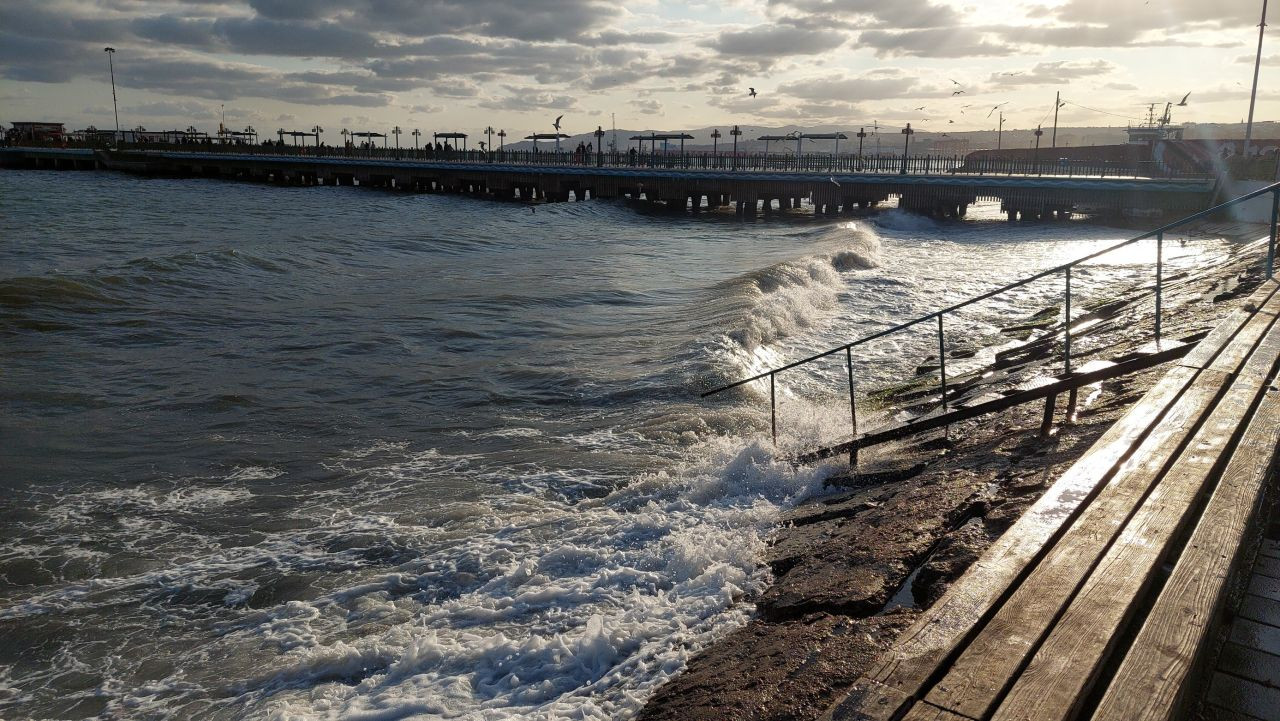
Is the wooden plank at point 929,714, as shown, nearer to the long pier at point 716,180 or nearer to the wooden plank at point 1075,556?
the wooden plank at point 1075,556

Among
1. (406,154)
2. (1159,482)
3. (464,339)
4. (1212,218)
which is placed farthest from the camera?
(406,154)

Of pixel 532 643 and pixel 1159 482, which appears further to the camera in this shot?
pixel 532 643

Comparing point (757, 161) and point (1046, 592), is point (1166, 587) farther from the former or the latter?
point (757, 161)

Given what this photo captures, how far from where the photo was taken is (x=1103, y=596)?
2.86 m

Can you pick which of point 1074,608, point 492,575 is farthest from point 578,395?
point 1074,608

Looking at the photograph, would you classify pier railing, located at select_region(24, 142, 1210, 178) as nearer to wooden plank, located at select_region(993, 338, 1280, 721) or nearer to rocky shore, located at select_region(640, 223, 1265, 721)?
rocky shore, located at select_region(640, 223, 1265, 721)

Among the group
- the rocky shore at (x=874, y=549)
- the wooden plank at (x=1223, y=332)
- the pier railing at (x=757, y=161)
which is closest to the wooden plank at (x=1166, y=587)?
the rocky shore at (x=874, y=549)

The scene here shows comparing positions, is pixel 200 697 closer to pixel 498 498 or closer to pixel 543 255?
pixel 498 498

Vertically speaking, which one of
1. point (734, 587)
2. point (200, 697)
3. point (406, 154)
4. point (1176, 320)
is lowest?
point (200, 697)

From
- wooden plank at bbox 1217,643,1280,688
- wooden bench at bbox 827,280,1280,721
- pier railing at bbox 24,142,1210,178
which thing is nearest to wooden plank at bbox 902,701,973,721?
wooden bench at bbox 827,280,1280,721

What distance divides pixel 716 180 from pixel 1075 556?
5153 centimetres

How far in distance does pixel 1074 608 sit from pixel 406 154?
76.7m

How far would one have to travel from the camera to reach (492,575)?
6.52 m

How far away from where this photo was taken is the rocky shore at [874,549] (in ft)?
14.5
